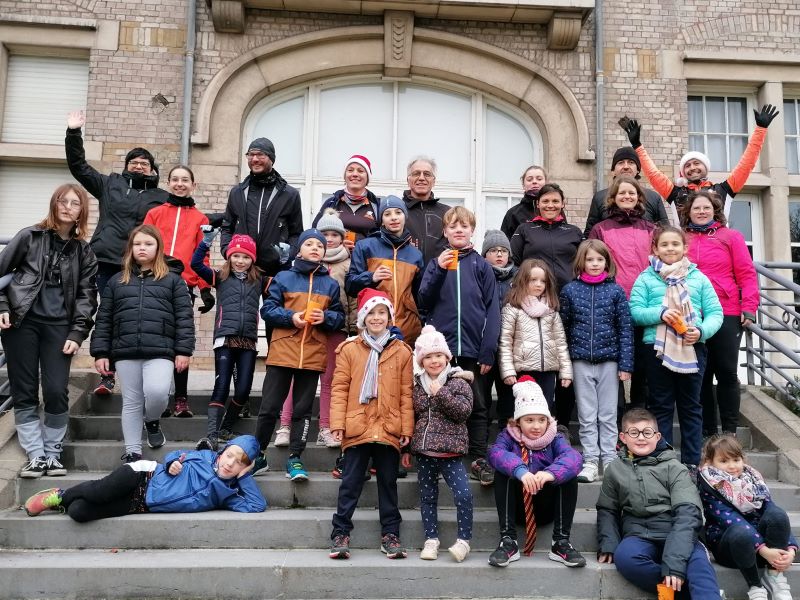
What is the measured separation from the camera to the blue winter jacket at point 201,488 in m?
4.48

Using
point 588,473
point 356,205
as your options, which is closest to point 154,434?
point 356,205

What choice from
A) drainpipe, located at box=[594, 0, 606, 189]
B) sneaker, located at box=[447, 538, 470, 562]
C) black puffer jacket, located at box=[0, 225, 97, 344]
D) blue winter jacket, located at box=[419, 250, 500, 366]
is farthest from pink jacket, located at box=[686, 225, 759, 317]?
black puffer jacket, located at box=[0, 225, 97, 344]

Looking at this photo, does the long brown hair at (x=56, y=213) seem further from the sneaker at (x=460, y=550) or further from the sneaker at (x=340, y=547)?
the sneaker at (x=460, y=550)

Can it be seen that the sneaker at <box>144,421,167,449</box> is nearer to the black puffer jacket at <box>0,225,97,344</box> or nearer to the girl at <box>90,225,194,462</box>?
the girl at <box>90,225,194,462</box>

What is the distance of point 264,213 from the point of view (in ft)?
18.8

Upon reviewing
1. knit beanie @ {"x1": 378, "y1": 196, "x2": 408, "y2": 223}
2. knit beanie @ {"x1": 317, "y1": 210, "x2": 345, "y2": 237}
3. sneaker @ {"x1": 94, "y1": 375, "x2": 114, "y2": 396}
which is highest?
knit beanie @ {"x1": 378, "y1": 196, "x2": 408, "y2": 223}

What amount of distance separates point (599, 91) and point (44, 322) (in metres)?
7.05

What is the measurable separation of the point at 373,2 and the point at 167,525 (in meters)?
6.88

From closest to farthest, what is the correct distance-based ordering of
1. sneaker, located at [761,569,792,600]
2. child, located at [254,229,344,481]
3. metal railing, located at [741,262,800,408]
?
1. sneaker, located at [761,569,792,600]
2. child, located at [254,229,344,481]
3. metal railing, located at [741,262,800,408]

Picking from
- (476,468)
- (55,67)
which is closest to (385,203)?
(476,468)

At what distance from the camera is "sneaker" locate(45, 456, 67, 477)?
4.89 m

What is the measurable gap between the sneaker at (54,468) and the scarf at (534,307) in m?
3.42

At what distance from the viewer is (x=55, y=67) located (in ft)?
29.5

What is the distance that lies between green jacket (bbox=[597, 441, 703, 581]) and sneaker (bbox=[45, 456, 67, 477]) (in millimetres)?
3615
